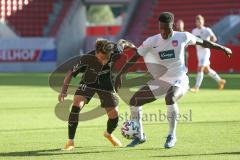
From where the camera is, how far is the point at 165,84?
11.9 meters

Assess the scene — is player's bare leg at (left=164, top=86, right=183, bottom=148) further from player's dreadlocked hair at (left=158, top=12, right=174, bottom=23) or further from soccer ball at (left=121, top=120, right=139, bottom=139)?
player's dreadlocked hair at (left=158, top=12, right=174, bottom=23)

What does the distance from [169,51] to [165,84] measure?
60 cm

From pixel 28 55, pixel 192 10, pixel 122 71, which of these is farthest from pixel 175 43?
pixel 192 10

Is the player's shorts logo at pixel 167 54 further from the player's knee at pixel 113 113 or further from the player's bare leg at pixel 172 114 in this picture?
the player's knee at pixel 113 113

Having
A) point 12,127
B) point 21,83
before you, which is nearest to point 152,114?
point 12,127

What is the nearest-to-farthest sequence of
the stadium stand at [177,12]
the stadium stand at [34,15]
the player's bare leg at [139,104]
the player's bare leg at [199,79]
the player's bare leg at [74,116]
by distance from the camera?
the player's bare leg at [74,116]
the player's bare leg at [139,104]
the player's bare leg at [199,79]
the stadium stand at [177,12]
the stadium stand at [34,15]

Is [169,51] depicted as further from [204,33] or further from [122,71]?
[204,33]

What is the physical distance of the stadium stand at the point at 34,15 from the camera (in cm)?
4784

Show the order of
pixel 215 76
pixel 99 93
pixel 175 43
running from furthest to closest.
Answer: pixel 215 76
pixel 99 93
pixel 175 43

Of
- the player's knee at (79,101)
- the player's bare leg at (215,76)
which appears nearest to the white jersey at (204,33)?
the player's bare leg at (215,76)

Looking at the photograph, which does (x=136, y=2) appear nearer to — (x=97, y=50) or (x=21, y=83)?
(x=21, y=83)

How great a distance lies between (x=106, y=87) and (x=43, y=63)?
31413mm

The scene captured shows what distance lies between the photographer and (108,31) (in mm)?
67375

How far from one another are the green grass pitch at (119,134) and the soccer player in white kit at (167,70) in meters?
0.50
